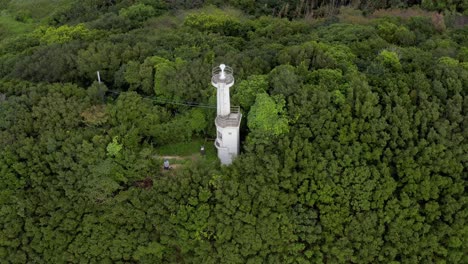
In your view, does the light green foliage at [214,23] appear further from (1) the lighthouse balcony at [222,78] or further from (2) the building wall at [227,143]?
(2) the building wall at [227,143]

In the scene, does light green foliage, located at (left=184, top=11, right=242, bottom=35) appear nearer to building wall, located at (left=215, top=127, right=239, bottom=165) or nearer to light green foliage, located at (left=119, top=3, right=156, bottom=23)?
light green foliage, located at (left=119, top=3, right=156, bottom=23)

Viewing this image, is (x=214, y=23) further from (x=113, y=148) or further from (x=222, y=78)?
(x=113, y=148)

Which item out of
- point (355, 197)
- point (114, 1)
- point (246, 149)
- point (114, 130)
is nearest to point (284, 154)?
point (246, 149)

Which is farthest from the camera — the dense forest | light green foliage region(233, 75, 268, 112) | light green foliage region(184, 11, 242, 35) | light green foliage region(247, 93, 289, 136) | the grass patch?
light green foliage region(184, 11, 242, 35)

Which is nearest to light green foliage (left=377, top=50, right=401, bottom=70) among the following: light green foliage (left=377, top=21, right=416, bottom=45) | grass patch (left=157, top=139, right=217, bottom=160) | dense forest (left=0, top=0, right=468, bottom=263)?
dense forest (left=0, top=0, right=468, bottom=263)

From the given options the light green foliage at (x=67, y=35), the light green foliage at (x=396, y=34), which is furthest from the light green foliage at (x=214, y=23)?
the light green foliage at (x=396, y=34)

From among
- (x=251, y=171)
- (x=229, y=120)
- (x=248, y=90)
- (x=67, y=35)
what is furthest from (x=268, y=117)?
(x=67, y=35)
